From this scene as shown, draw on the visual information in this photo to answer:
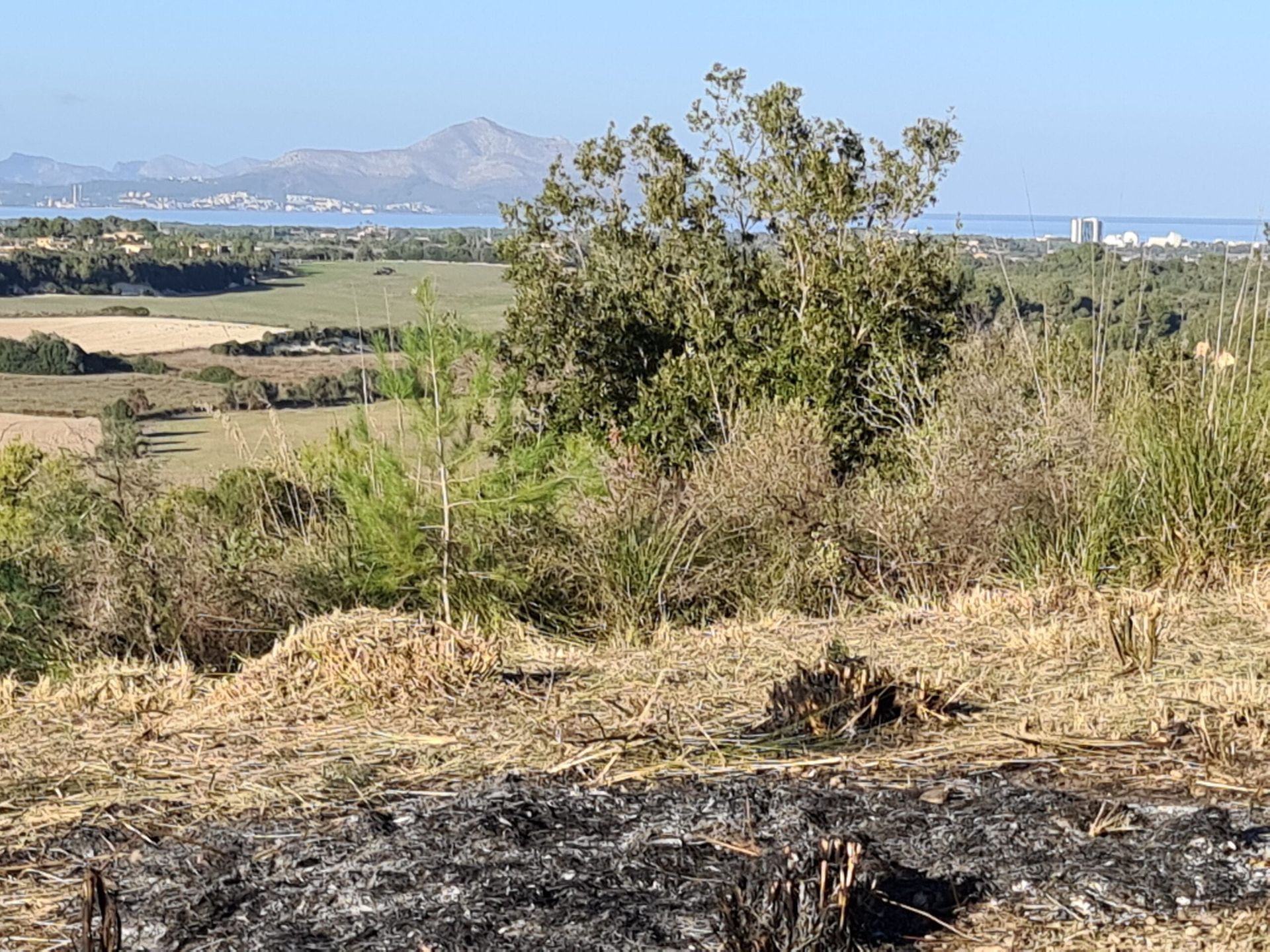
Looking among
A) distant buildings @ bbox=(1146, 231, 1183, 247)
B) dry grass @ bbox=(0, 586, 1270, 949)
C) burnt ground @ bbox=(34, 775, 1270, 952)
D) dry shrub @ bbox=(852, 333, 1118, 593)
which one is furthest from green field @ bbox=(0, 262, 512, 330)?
distant buildings @ bbox=(1146, 231, 1183, 247)

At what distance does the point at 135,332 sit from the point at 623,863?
38.0m

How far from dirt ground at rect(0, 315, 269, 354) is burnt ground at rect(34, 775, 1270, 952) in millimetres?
25821

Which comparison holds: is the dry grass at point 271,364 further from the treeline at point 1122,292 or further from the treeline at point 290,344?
the treeline at point 1122,292

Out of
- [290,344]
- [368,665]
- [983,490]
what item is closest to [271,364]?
[290,344]

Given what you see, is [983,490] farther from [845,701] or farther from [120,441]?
[120,441]

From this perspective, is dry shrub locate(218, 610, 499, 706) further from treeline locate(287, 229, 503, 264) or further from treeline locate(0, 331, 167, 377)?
treeline locate(0, 331, 167, 377)

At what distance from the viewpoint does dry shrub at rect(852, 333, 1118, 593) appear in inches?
263

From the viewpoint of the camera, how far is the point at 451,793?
3.36 metres

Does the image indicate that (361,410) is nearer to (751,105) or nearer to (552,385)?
(552,385)

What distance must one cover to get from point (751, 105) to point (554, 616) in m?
10.8

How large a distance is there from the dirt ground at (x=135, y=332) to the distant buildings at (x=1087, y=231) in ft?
66.9

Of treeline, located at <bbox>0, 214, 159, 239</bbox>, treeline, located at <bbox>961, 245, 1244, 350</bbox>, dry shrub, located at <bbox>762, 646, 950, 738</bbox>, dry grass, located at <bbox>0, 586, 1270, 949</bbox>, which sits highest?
treeline, located at <bbox>0, 214, 159, 239</bbox>

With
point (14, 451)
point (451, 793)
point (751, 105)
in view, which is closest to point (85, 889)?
point (451, 793)

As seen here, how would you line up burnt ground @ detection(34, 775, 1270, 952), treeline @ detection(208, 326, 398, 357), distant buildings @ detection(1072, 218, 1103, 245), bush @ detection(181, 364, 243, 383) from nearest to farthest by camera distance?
burnt ground @ detection(34, 775, 1270, 952) → distant buildings @ detection(1072, 218, 1103, 245) → bush @ detection(181, 364, 243, 383) → treeline @ detection(208, 326, 398, 357)
